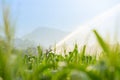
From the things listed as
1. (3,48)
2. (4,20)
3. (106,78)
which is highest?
(4,20)

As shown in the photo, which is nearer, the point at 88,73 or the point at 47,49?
the point at 88,73

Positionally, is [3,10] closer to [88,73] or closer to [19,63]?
[19,63]

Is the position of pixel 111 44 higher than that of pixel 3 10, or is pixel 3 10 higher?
pixel 3 10

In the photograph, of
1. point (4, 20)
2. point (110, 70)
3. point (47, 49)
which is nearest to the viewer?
point (110, 70)

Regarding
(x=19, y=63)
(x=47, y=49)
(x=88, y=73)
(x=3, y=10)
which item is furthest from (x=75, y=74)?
(x=47, y=49)

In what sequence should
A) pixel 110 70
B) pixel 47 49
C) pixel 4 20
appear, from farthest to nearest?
pixel 47 49, pixel 4 20, pixel 110 70

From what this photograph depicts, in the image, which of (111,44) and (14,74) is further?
(14,74)

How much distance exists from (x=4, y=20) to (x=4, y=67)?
0.28 metres

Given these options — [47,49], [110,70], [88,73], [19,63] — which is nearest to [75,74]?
[88,73]

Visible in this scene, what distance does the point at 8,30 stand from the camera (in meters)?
1.99

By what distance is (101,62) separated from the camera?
1.93m

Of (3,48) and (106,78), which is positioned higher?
(3,48)

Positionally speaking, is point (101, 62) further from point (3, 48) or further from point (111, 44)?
point (3, 48)

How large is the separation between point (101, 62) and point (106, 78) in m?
0.10
